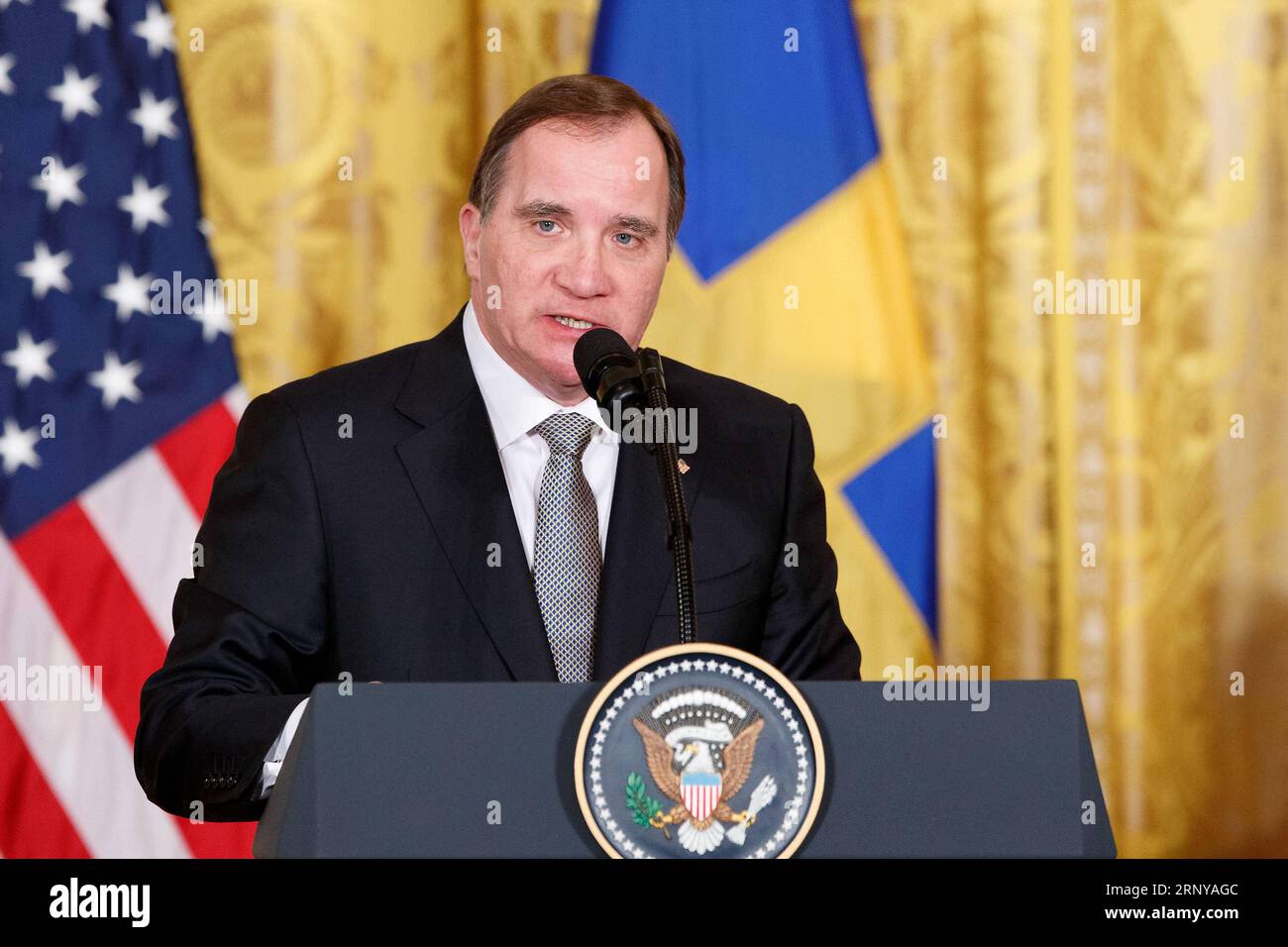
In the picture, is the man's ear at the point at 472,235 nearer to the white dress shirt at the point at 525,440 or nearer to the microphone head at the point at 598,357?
the white dress shirt at the point at 525,440

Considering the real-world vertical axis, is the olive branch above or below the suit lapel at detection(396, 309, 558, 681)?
below

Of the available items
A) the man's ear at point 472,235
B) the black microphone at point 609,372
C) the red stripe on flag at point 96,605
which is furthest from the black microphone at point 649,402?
the red stripe on flag at point 96,605

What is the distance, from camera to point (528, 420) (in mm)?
2207

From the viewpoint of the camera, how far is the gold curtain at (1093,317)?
334cm

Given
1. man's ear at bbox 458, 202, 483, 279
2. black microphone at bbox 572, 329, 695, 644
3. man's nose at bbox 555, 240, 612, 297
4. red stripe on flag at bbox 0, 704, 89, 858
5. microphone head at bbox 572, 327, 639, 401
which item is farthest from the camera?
red stripe on flag at bbox 0, 704, 89, 858

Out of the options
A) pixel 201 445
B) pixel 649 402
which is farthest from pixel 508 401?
pixel 201 445

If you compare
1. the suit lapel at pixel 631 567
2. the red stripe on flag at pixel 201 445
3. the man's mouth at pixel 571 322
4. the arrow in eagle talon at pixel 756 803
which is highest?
the red stripe on flag at pixel 201 445

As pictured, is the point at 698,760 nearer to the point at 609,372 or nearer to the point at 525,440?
the point at 609,372

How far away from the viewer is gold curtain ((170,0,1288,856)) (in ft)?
11.0

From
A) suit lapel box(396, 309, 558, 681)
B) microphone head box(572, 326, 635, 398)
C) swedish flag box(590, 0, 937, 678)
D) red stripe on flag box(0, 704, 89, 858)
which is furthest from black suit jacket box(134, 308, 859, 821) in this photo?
red stripe on flag box(0, 704, 89, 858)

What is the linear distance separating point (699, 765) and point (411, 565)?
2.94 feet

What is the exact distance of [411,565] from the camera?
2.06m

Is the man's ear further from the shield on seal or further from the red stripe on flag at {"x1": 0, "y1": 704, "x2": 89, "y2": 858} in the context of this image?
the red stripe on flag at {"x1": 0, "y1": 704, "x2": 89, "y2": 858}

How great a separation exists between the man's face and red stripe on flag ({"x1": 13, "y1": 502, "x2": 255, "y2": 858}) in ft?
4.57
